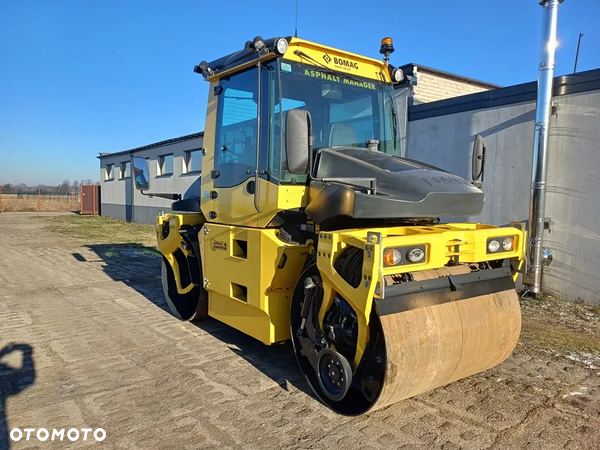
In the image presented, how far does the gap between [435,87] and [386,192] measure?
851cm

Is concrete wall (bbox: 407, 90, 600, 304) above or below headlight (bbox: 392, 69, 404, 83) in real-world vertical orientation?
below

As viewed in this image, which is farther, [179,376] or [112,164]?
[112,164]

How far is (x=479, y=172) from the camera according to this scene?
4051mm

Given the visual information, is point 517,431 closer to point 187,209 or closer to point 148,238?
point 187,209

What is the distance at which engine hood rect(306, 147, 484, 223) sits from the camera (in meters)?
3.21

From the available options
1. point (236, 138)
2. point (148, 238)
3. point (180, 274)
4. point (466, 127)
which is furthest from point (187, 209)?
point (148, 238)

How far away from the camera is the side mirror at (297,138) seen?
3.18m

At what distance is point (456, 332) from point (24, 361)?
3838 mm

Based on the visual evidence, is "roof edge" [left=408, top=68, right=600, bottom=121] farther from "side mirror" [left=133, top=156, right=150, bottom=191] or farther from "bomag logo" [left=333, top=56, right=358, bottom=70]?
"side mirror" [left=133, top=156, right=150, bottom=191]

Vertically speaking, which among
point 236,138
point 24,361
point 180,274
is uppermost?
point 236,138

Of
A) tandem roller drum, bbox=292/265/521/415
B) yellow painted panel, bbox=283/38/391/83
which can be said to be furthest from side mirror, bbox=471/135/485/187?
yellow painted panel, bbox=283/38/391/83

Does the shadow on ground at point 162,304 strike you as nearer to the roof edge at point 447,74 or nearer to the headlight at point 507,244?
the headlight at point 507,244

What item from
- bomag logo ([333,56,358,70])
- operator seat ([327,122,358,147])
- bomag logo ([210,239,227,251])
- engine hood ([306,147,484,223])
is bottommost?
bomag logo ([210,239,227,251])

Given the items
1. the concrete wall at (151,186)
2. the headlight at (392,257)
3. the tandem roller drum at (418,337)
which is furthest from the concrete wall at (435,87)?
the concrete wall at (151,186)
